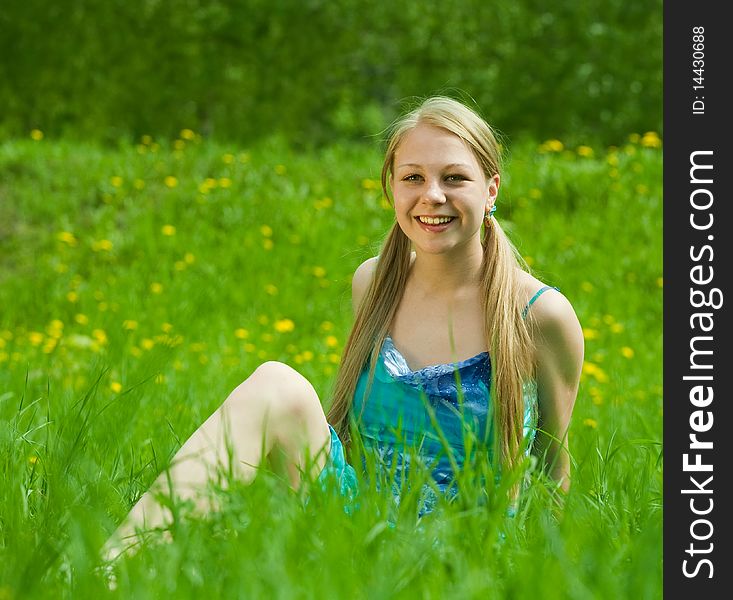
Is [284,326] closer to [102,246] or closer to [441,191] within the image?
[102,246]

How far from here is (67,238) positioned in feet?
19.1

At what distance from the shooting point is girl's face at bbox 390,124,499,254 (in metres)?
2.40

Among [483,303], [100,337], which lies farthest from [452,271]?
[100,337]

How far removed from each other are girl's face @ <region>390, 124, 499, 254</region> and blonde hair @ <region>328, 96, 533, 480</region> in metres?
0.04

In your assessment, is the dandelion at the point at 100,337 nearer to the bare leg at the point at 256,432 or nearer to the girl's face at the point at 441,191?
the girl's face at the point at 441,191

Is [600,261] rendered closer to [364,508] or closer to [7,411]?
[7,411]

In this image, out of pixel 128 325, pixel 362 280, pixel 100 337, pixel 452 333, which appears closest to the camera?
pixel 452 333

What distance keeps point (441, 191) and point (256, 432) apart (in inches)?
30.0

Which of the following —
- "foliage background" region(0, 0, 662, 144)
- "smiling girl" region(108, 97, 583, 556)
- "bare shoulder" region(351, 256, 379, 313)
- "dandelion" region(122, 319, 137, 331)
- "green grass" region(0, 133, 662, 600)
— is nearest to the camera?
"green grass" region(0, 133, 662, 600)

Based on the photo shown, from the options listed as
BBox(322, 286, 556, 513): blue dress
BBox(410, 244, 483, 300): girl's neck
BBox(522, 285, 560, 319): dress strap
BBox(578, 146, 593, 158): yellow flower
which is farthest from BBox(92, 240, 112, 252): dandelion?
BBox(522, 285, 560, 319): dress strap

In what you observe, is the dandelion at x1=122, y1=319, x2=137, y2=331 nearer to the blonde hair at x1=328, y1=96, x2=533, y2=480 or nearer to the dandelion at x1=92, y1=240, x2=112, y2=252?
the blonde hair at x1=328, y1=96, x2=533, y2=480

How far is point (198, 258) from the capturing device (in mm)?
5734

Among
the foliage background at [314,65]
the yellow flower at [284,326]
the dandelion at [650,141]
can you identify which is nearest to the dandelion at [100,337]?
the yellow flower at [284,326]
